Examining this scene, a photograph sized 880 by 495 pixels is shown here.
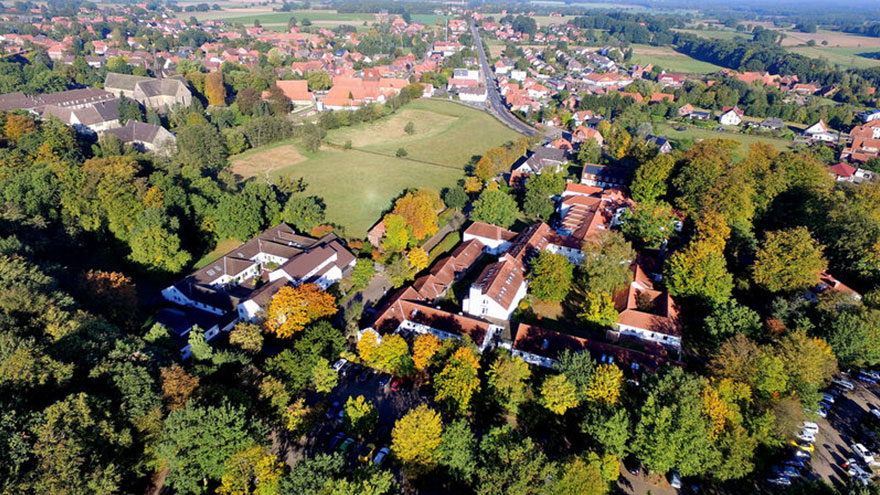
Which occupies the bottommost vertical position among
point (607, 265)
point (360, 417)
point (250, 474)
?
point (360, 417)

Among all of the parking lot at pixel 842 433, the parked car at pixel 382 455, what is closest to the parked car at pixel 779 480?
the parking lot at pixel 842 433

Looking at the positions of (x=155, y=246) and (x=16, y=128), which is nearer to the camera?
(x=155, y=246)

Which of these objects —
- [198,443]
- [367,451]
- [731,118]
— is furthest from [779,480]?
[731,118]

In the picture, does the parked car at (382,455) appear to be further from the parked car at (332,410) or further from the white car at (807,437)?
the white car at (807,437)

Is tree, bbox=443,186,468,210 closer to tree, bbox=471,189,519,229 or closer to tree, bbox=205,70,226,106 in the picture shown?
tree, bbox=471,189,519,229

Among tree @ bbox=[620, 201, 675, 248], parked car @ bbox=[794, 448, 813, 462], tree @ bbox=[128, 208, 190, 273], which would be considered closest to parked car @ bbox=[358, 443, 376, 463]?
parked car @ bbox=[794, 448, 813, 462]

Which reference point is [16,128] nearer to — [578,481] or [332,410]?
[332,410]
